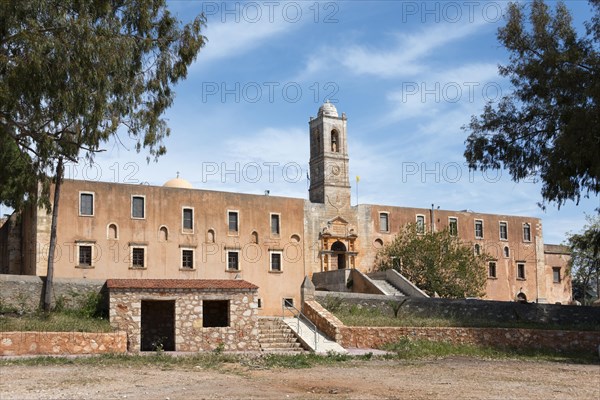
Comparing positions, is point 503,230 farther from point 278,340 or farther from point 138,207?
point 278,340

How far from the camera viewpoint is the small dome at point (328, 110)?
48406 millimetres

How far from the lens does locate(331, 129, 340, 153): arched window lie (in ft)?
159

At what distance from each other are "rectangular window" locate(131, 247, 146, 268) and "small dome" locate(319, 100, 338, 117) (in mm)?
15242

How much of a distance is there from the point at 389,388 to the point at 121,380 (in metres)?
5.98

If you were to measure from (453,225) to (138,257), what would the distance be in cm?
2137

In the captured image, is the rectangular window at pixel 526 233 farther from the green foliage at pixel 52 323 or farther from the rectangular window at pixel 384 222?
the green foliage at pixel 52 323

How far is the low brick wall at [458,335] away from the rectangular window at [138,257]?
41.3ft

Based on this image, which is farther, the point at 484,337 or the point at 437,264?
the point at 437,264

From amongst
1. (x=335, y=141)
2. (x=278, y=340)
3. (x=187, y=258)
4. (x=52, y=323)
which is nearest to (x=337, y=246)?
(x=335, y=141)

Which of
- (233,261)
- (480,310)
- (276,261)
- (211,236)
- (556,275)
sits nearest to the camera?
(480,310)

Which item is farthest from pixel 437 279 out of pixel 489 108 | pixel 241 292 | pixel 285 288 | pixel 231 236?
pixel 241 292

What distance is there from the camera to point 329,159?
156 feet

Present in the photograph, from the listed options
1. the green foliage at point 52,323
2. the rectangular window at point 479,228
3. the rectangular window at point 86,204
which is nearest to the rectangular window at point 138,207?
the rectangular window at point 86,204

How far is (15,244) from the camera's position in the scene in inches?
1551
